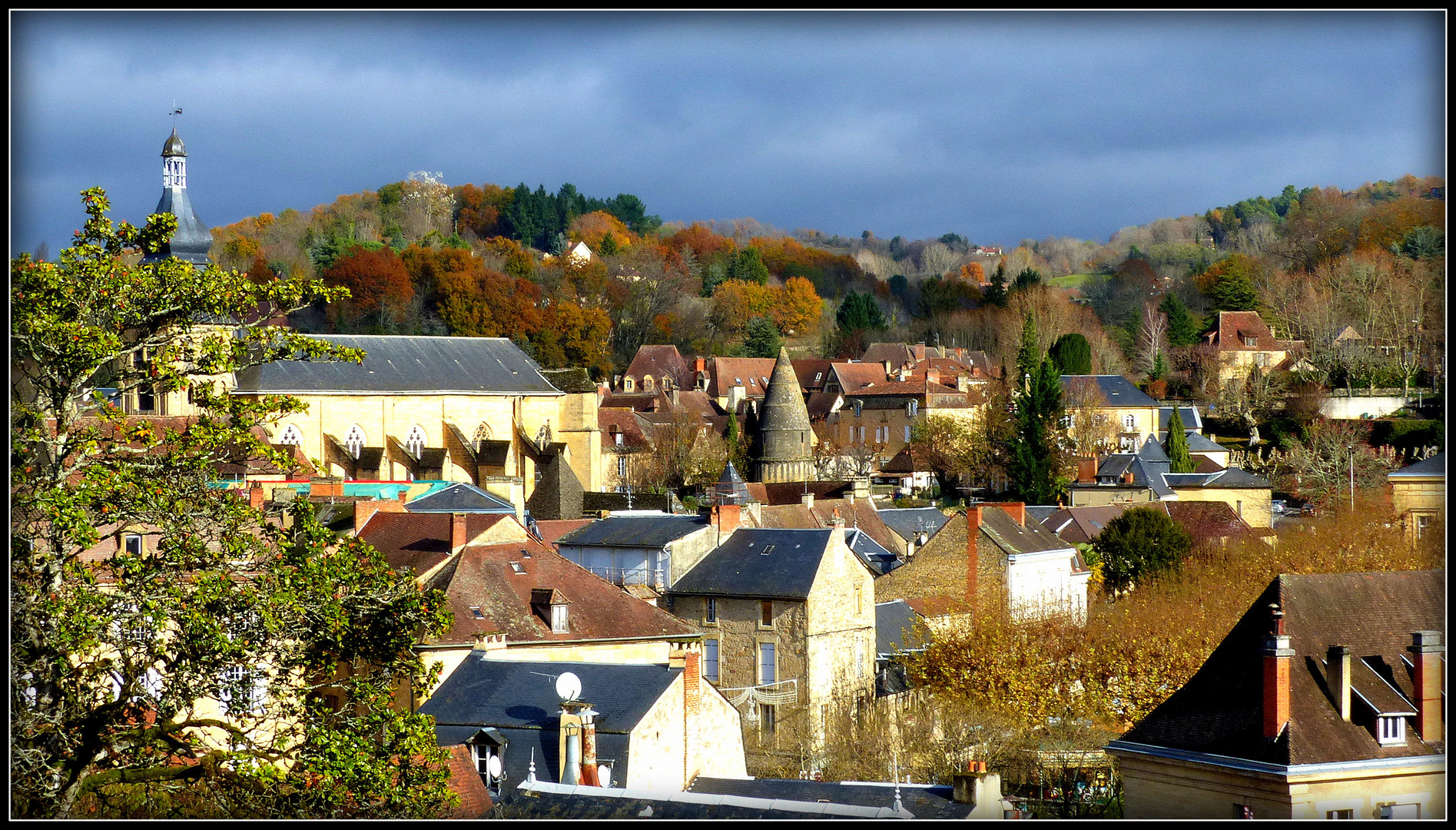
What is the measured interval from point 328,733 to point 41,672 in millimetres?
2130

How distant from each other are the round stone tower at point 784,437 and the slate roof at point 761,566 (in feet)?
108

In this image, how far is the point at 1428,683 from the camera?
60.7 ft

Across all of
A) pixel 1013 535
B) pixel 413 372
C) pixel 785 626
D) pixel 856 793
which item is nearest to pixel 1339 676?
pixel 856 793

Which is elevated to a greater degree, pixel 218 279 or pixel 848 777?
pixel 218 279

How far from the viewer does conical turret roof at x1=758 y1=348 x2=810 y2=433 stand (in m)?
67.5

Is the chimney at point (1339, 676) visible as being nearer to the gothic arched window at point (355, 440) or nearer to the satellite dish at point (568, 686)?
the satellite dish at point (568, 686)

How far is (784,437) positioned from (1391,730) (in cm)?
4919

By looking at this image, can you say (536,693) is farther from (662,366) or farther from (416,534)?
(662,366)

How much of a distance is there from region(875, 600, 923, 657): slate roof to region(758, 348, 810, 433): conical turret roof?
104 feet

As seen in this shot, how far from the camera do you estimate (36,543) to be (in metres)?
11.9

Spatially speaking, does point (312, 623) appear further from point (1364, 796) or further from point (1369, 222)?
point (1369, 222)

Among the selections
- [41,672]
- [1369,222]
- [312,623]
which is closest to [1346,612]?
[312,623]

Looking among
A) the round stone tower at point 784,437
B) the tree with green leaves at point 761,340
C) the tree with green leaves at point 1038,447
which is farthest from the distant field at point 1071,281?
the tree with green leaves at point 1038,447

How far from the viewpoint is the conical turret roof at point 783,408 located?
67500 millimetres
